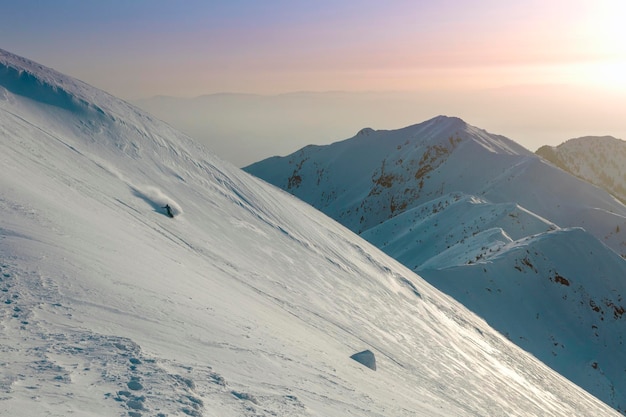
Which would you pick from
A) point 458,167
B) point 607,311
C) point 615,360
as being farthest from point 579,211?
point 615,360

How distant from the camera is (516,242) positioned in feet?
134

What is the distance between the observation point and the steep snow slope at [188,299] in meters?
6.48

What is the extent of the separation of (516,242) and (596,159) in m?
126

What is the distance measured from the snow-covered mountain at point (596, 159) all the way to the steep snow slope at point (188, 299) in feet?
443

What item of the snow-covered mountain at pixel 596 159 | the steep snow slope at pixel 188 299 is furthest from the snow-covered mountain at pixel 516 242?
the snow-covered mountain at pixel 596 159

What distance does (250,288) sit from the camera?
13.5 meters

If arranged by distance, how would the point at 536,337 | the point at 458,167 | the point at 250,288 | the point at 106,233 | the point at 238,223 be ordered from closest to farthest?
the point at 106,233 → the point at 250,288 → the point at 238,223 → the point at 536,337 → the point at 458,167

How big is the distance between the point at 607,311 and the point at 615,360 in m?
4.85

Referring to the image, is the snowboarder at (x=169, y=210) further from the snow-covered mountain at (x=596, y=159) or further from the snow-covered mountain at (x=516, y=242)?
the snow-covered mountain at (x=596, y=159)

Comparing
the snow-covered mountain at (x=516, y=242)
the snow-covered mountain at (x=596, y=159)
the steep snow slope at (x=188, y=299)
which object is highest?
the snow-covered mountain at (x=596, y=159)

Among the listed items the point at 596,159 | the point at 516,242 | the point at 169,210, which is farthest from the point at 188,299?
the point at 596,159

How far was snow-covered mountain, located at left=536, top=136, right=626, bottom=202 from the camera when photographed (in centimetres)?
14100

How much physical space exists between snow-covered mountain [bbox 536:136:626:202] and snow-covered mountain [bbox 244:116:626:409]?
4758cm

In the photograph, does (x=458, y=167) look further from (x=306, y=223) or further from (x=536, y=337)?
(x=306, y=223)
